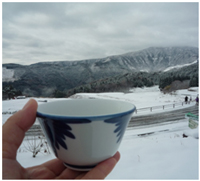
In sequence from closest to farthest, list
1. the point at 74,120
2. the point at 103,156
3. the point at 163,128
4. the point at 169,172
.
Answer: the point at 74,120, the point at 103,156, the point at 169,172, the point at 163,128

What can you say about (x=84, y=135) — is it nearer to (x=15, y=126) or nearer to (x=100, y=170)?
(x=100, y=170)

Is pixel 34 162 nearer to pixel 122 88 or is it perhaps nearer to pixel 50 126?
pixel 50 126

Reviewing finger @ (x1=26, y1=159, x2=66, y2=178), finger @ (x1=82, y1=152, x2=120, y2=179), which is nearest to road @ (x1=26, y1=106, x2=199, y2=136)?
finger @ (x1=26, y1=159, x2=66, y2=178)

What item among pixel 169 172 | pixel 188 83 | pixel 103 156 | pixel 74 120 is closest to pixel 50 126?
pixel 74 120

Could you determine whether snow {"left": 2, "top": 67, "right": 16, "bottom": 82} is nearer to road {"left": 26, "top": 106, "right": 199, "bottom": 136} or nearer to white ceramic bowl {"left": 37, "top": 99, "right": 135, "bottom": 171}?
road {"left": 26, "top": 106, "right": 199, "bottom": 136}

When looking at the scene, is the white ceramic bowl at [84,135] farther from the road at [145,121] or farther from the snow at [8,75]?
the snow at [8,75]
